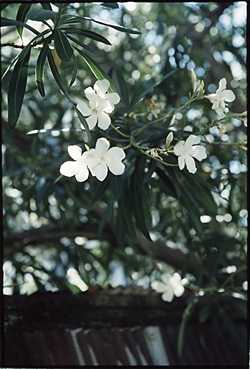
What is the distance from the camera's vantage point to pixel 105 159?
562 millimetres

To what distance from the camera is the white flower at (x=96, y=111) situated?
57cm

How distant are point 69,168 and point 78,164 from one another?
2 cm

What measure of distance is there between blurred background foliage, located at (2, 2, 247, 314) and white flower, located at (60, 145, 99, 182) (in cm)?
78

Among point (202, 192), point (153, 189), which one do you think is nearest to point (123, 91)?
point (202, 192)

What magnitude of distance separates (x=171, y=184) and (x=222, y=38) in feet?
4.47

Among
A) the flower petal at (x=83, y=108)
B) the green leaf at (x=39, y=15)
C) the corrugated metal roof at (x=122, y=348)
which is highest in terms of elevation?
the green leaf at (x=39, y=15)

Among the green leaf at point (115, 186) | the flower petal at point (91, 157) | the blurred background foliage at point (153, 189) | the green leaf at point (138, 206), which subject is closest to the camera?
the flower petal at point (91, 157)

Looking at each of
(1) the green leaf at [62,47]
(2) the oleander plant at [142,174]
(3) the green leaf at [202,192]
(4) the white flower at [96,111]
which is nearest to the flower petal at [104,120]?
(4) the white flower at [96,111]

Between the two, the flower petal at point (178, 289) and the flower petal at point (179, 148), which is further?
the flower petal at point (178, 289)

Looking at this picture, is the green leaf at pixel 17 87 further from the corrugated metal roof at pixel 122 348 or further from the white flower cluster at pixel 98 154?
the corrugated metal roof at pixel 122 348

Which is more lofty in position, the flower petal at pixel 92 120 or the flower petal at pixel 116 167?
the flower petal at pixel 92 120

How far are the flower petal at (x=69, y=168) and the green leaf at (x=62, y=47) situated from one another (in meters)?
0.18

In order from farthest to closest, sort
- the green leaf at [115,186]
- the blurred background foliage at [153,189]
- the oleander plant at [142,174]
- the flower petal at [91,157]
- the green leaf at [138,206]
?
the blurred background foliage at [153,189], the oleander plant at [142,174], the green leaf at [138,206], the green leaf at [115,186], the flower petal at [91,157]

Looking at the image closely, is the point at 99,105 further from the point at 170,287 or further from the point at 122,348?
the point at 122,348
